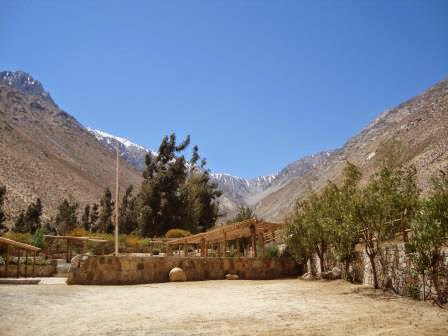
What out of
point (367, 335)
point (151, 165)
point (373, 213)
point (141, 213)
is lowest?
point (367, 335)

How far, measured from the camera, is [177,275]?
47.6 feet

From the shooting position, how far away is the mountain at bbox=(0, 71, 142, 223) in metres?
58.7

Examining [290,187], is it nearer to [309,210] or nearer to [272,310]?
[309,210]

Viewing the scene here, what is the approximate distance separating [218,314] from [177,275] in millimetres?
7742

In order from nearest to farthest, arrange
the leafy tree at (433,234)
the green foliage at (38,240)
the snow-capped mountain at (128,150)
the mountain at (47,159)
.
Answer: the leafy tree at (433,234)
the green foliage at (38,240)
the mountain at (47,159)
the snow-capped mountain at (128,150)

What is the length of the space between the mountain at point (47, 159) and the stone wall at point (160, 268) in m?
41.2

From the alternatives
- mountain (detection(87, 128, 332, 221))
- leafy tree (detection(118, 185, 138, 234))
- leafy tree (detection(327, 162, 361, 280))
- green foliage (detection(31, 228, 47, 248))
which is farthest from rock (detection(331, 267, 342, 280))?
mountain (detection(87, 128, 332, 221))

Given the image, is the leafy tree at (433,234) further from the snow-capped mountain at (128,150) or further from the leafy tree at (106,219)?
the snow-capped mountain at (128,150)

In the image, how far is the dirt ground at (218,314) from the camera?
5.73 meters

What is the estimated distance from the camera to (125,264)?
13.8 meters

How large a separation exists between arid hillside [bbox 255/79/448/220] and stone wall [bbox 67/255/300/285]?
3.67m

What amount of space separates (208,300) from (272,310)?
217 centimetres

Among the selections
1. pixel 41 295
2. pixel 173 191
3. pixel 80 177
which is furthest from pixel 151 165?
pixel 80 177

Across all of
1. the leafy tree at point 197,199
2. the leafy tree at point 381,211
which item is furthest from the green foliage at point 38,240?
the leafy tree at point 381,211
